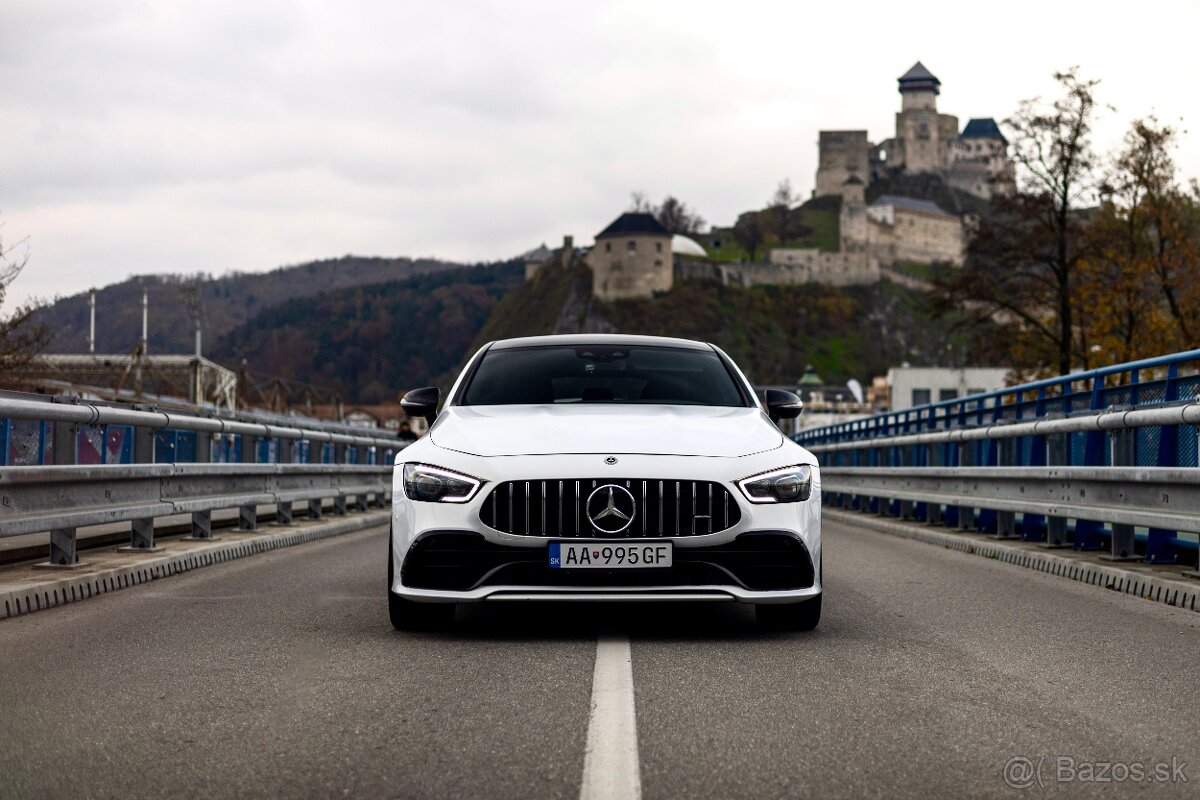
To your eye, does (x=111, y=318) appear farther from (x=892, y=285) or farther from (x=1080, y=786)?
(x=1080, y=786)

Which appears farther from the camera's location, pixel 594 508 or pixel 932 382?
pixel 932 382

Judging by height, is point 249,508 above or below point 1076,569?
above

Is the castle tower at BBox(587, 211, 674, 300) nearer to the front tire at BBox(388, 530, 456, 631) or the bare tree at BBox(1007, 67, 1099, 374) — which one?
the bare tree at BBox(1007, 67, 1099, 374)

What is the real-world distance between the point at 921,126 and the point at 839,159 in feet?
35.1

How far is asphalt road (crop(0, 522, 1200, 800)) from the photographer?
4102 millimetres

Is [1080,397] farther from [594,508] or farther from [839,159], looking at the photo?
[839,159]

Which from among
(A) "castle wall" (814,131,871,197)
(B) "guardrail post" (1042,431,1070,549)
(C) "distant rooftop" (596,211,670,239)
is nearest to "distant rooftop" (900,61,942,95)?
(A) "castle wall" (814,131,871,197)

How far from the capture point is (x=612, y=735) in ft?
15.1

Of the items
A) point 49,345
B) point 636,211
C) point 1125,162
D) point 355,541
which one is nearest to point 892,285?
point 636,211

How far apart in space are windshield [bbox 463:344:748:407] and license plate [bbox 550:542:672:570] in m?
1.66

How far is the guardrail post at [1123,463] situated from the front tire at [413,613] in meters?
4.88

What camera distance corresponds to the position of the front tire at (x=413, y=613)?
691 cm

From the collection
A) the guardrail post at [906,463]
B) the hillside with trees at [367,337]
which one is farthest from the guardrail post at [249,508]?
the hillside with trees at [367,337]

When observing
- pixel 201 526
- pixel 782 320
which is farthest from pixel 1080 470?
pixel 782 320
